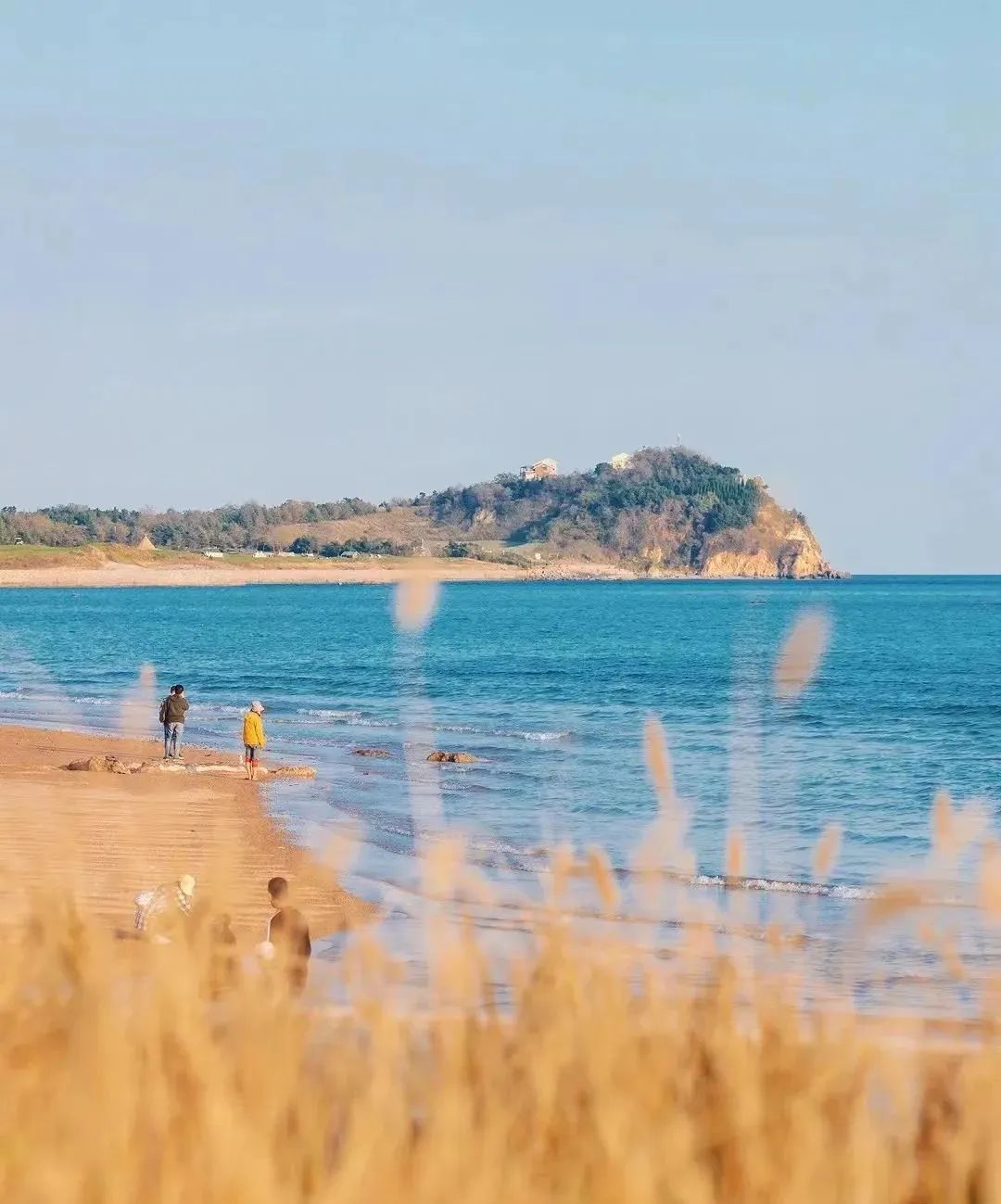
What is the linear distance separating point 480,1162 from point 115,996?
145 cm

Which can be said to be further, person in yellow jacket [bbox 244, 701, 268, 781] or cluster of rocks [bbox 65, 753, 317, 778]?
cluster of rocks [bbox 65, 753, 317, 778]

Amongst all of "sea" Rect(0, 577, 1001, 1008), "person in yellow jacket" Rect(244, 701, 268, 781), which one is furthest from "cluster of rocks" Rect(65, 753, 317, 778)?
"sea" Rect(0, 577, 1001, 1008)

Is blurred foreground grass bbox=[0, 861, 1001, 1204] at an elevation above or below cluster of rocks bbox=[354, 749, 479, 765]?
above

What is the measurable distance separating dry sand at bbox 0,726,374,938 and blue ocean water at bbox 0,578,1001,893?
1.26 meters

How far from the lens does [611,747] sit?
124 feet

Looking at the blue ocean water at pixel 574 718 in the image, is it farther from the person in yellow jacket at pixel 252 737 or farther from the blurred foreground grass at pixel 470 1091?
the blurred foreground grass at pixel 470 1091

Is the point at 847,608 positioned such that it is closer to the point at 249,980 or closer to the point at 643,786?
the point at 643,786

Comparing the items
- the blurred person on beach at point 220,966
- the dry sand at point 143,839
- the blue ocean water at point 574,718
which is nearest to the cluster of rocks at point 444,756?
the blue ocean water at point 574,718

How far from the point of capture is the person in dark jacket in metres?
5.03

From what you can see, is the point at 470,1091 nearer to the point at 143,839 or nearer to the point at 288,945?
the point at 288,945

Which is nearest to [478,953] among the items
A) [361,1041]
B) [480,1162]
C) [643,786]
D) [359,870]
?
[361,1041]

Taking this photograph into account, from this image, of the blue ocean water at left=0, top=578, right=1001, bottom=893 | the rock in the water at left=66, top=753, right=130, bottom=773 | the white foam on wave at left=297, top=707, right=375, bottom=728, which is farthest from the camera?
the white foam on wave at left=297, top=707, right=375, bottom=728

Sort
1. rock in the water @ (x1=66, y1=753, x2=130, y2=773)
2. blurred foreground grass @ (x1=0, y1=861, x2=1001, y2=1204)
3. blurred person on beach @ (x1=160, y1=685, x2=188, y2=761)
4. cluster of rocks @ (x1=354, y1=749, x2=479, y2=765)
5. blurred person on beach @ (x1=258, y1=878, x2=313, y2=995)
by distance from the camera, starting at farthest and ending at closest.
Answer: cluster of rocks @ (x1=354, y1=749, x2=479, y2=765) < blurred person on beach @ (x1=160, y1=685, x2=188, y2=761) < rock in the water @ (x1=66, y1=753, x2=130, y2=773) < blurred person on beach @ (x1=258, y1=878, x2=313, y2=995) < blurred foreground grass @ (x1=0, y1=861, x2=1001, y2=1204)

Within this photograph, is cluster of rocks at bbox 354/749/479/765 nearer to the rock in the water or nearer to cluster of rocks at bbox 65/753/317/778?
cluster of rocks at bbox 65/753/317/778
